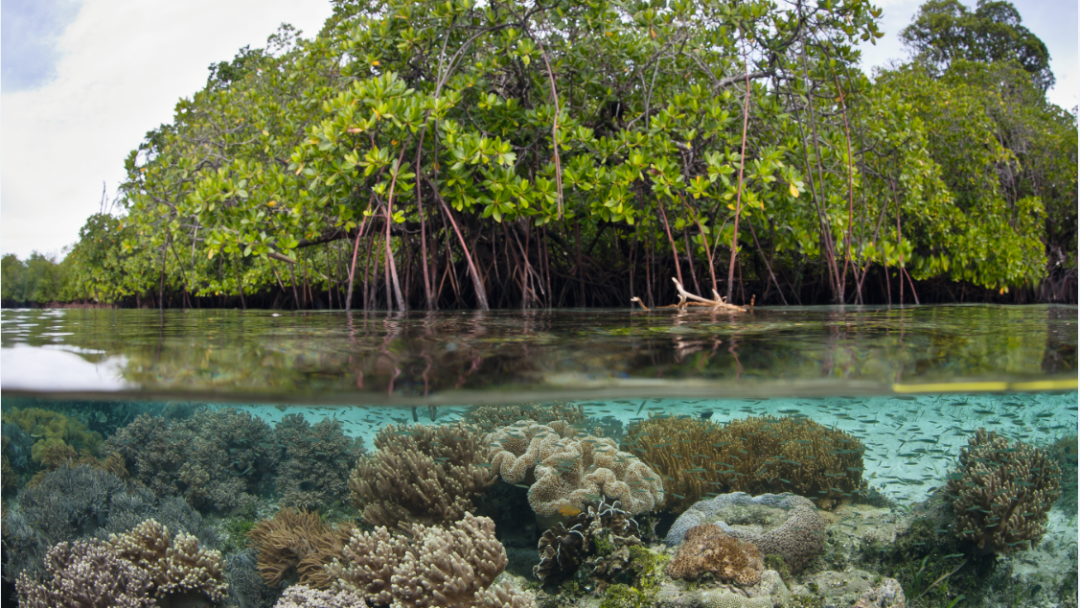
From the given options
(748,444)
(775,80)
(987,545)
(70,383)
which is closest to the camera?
(70,383)

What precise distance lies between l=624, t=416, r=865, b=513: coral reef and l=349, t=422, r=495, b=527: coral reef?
1149 mm

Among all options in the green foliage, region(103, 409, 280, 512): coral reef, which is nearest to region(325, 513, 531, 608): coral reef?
region(103, 409, 280, 512): coral reef

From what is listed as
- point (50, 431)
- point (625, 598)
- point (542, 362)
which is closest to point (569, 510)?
point (625, 598)

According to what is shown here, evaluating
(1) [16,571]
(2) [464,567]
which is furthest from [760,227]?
(1) [16,571]

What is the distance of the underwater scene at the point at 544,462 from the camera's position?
7.63ft

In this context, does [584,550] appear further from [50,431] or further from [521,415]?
[50,431]

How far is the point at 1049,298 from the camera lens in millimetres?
13234

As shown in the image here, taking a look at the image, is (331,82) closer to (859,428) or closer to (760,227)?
(760,227)

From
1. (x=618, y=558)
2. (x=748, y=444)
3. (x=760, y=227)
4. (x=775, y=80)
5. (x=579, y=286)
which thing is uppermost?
(x=775, y=80)

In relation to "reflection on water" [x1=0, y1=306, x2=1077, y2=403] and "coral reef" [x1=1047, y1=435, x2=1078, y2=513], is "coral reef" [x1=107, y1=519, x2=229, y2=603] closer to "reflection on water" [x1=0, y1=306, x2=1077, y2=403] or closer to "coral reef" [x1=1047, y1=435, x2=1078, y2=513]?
"reflection on water" [x1=0, y1=306, x2=1077, y2=403]

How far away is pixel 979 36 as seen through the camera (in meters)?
23.0

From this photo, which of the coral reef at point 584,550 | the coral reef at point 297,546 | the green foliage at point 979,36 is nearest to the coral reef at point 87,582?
the coral reef at point 297,546

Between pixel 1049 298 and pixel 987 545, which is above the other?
pixel 1049 298

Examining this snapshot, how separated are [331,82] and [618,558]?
5.25 meters
